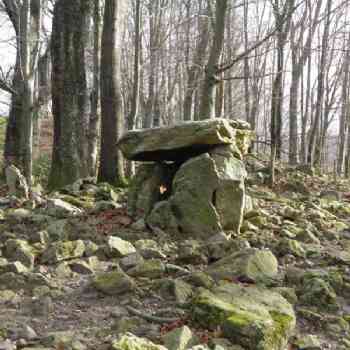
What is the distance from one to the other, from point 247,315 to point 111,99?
20.4 ft

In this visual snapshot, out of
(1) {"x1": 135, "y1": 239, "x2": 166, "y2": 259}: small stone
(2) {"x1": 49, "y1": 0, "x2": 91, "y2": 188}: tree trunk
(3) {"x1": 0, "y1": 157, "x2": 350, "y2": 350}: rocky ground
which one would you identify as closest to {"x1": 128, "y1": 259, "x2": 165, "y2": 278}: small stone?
(3) {"x1": 0, "y1": 157, "x2": 350, "y2": 350}: rocky ground

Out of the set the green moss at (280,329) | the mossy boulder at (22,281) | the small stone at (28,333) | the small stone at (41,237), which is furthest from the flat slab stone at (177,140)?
the small stone at (28,333)

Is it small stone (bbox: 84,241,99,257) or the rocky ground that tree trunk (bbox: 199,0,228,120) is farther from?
small stone (bbox: 84,241,99,257)

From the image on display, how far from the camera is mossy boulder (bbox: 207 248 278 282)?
4379 millimetres

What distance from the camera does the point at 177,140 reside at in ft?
20.8

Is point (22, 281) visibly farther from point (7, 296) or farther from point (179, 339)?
point (179, 339)

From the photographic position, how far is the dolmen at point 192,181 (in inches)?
237

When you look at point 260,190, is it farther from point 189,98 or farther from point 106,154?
point 189,98

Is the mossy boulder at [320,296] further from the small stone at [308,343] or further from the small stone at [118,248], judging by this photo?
the small stone at [118,248]

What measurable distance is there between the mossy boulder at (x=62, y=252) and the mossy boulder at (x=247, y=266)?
1.54 metres

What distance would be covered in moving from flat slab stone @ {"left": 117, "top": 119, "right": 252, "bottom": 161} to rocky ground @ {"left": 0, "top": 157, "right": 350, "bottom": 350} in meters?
1.00

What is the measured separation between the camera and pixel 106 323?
11.8 ft

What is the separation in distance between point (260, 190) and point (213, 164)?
3309 millimetres

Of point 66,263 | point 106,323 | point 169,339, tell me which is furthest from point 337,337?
point 66,263
